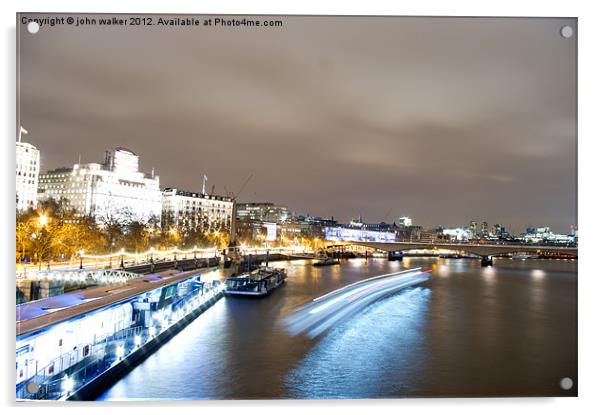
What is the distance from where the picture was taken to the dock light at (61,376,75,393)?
448 cm

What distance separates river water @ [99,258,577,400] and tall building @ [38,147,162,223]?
11.0 m

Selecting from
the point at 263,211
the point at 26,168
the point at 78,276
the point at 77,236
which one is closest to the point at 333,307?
the point at 78,276

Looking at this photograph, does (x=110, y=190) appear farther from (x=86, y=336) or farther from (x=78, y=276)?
(x=86, y=336)

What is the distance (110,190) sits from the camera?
85.4 ft

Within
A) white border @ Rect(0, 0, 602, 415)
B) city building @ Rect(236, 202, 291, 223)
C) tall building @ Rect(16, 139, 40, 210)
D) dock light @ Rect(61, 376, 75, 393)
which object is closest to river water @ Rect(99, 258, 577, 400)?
white border @ Rect(0, 0, 602, 415)

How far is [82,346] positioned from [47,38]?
11.1 feet

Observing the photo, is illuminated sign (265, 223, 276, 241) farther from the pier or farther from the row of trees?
the pier

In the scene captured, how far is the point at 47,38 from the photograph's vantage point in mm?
A: 4469

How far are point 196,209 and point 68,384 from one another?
141ft

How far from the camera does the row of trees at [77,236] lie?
11133 mm

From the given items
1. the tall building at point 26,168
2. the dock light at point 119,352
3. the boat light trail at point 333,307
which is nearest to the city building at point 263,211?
the boat light trail at point 333,307

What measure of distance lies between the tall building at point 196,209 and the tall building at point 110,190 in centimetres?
856

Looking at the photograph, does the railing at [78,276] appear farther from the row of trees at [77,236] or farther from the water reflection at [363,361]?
the water reflection at [363,361]
